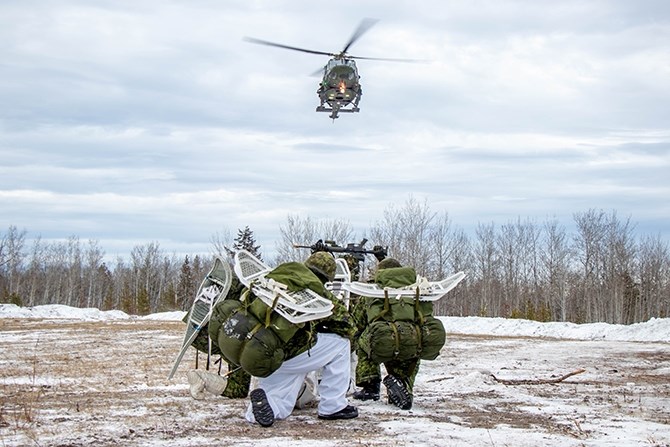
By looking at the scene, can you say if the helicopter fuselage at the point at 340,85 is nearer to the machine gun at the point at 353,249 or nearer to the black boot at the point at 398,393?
the machine gun at the point at 353,249

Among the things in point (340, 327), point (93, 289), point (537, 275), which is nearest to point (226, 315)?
point (340, 327)

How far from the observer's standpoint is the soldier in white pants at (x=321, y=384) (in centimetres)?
576

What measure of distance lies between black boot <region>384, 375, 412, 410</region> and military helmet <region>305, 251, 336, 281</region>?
1274 millimetres

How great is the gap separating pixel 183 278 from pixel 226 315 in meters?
79.7

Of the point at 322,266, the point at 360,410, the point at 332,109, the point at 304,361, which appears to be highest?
the point at 332,109

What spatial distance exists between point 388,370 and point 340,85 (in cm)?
1400

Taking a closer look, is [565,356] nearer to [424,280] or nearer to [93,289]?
[424,280]

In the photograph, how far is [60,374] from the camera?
943cm

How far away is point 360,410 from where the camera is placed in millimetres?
6402

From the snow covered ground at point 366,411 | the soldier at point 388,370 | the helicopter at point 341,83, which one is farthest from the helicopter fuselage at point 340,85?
the soldier at point 388,370

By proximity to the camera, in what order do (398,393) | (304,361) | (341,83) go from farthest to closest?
(341,83) → (398,393) → (304,361)

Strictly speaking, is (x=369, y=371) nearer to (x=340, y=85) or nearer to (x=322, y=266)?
(x=322, y=266)

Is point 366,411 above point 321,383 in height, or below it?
below

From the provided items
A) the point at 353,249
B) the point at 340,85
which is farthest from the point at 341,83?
the point at 353,249
